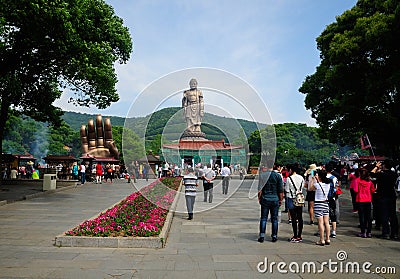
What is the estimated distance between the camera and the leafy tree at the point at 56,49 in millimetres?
15312

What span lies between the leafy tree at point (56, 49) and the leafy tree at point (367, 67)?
1263 cm

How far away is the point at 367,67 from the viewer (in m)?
21.6

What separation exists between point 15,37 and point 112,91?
5649 mm

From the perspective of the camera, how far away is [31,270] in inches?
249

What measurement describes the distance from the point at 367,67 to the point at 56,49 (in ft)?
55.2

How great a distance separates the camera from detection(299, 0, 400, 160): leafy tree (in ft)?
65.1

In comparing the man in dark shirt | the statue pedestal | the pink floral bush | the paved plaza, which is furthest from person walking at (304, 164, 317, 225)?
the statue pedestal

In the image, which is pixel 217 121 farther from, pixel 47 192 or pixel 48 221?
pixel 47 192

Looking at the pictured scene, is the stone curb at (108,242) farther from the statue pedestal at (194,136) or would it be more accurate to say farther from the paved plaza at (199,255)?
the statue pedestal at (194,136)

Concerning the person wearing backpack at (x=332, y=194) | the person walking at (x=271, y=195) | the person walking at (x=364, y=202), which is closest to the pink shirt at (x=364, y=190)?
the person walking at (x=364, y=202)

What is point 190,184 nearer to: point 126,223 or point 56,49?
point 126,223

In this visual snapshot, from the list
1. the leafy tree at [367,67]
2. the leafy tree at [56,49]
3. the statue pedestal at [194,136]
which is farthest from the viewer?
the statue pedestal at [194,136]

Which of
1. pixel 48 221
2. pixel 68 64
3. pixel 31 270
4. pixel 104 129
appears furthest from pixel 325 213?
pixel 104 129

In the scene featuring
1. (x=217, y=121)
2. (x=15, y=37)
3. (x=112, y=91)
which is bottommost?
(x=217, y=121)
